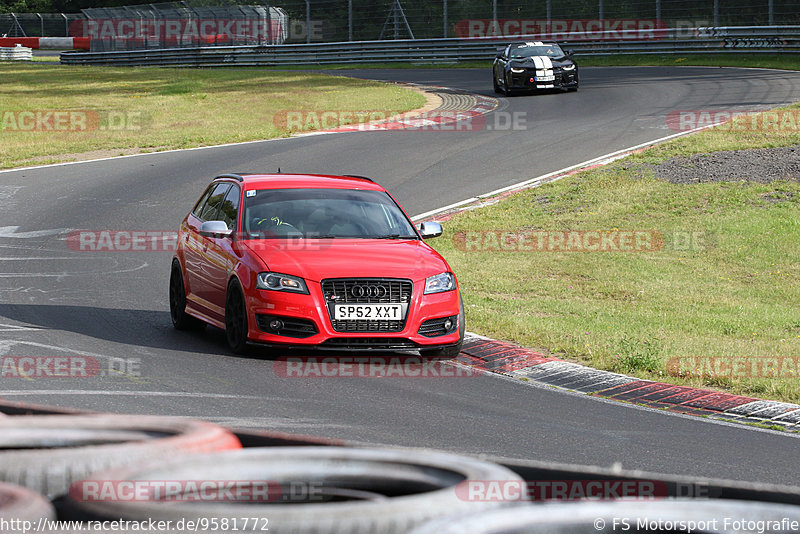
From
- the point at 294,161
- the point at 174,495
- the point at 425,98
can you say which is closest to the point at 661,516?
the point at 174,495

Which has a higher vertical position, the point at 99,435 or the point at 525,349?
the point at 99,435

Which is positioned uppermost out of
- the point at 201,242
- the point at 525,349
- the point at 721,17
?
the point at 721,17

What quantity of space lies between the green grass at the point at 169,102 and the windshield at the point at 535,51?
331 centimetres

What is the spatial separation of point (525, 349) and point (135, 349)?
369 centimetres

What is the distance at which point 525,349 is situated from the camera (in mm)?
10688

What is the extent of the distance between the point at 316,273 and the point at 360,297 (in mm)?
451

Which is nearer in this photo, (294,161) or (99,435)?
(99,435)

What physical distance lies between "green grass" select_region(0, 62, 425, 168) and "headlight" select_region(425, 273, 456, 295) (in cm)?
1685

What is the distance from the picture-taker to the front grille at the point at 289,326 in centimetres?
980

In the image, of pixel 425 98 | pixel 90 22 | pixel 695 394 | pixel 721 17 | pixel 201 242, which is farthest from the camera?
pixel 90 22

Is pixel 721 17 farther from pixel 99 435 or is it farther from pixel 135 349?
pixel 99 435
